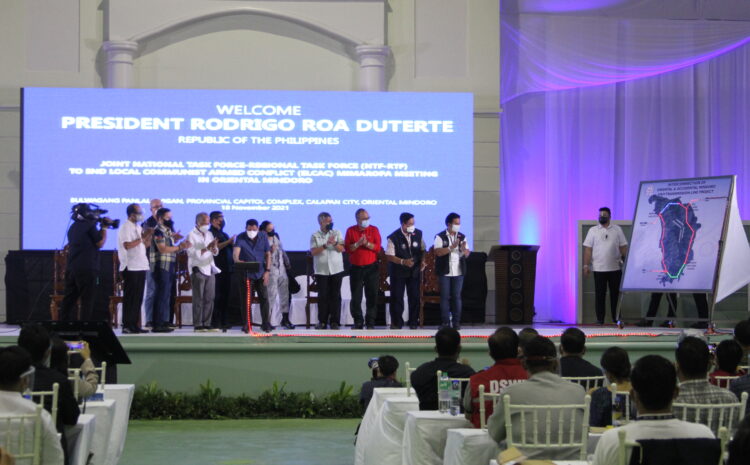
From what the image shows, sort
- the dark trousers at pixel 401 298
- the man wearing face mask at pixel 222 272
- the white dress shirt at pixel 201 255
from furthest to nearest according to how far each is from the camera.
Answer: the dark trousers at pixel 401 298
the man wearing face mask at pixel 222 272
the white dress shirt at pixel 201 255

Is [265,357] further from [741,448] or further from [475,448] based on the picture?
Result: [741,448]

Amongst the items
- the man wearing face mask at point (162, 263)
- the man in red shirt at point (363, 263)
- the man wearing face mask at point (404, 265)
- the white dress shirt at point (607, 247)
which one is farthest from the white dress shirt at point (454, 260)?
the man wearing face mask at point (162, 263)

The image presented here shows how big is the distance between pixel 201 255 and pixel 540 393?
5777 mm

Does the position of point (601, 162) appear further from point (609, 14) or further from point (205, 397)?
point (205, 397)

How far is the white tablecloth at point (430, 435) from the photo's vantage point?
15.3ft

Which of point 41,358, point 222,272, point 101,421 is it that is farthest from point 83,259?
point 41,358

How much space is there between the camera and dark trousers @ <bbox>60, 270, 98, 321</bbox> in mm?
8664

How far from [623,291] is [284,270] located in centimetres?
328

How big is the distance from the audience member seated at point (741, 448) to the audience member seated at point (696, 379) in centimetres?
164

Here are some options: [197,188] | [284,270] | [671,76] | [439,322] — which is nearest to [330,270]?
[284,270]

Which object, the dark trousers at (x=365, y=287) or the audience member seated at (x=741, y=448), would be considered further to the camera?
the dark trousers at (x=365, y=287)

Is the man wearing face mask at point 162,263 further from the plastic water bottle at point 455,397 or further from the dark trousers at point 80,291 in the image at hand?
the plastic water bottle at point 455,397

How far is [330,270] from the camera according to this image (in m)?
9.69

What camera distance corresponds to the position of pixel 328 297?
980 centimetres
